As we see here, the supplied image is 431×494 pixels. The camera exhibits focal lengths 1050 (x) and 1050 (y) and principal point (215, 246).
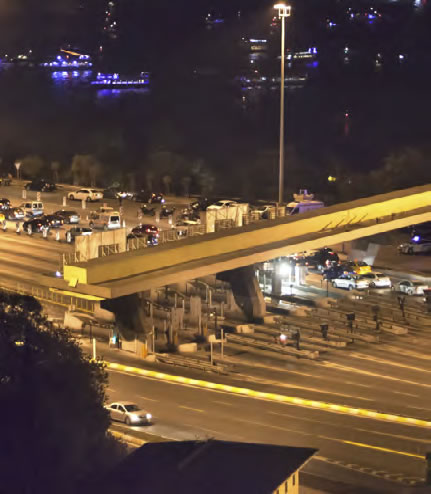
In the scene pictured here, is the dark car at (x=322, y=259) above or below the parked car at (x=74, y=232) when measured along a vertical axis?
below

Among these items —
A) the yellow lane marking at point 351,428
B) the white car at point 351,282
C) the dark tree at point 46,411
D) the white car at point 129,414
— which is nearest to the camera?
the dark tree at point 46,411

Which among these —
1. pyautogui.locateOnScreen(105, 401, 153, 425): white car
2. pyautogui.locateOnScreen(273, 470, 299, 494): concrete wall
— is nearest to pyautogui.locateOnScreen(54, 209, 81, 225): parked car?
pyautogui.locateOnScreen(105, 401, 153, 425): white car

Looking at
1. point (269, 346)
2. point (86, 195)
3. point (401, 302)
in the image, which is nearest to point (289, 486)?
point (269, 346)

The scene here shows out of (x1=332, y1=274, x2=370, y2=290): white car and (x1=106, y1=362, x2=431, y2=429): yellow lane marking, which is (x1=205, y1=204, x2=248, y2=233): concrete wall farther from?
(x1=106, y1=362, x2=431, y2=429): yellow lane marking

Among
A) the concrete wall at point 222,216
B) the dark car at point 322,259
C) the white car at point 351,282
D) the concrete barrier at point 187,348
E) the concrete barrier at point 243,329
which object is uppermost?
the concrete wall at point 222,216

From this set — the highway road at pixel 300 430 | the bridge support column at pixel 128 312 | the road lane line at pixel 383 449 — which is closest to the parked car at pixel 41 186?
the bridge support column at pixel 128 312

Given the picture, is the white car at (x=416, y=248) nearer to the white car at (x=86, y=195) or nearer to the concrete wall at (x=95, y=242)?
the concrete wall at (x=95, y=242)

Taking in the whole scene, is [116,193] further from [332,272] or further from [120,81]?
[120,81]
